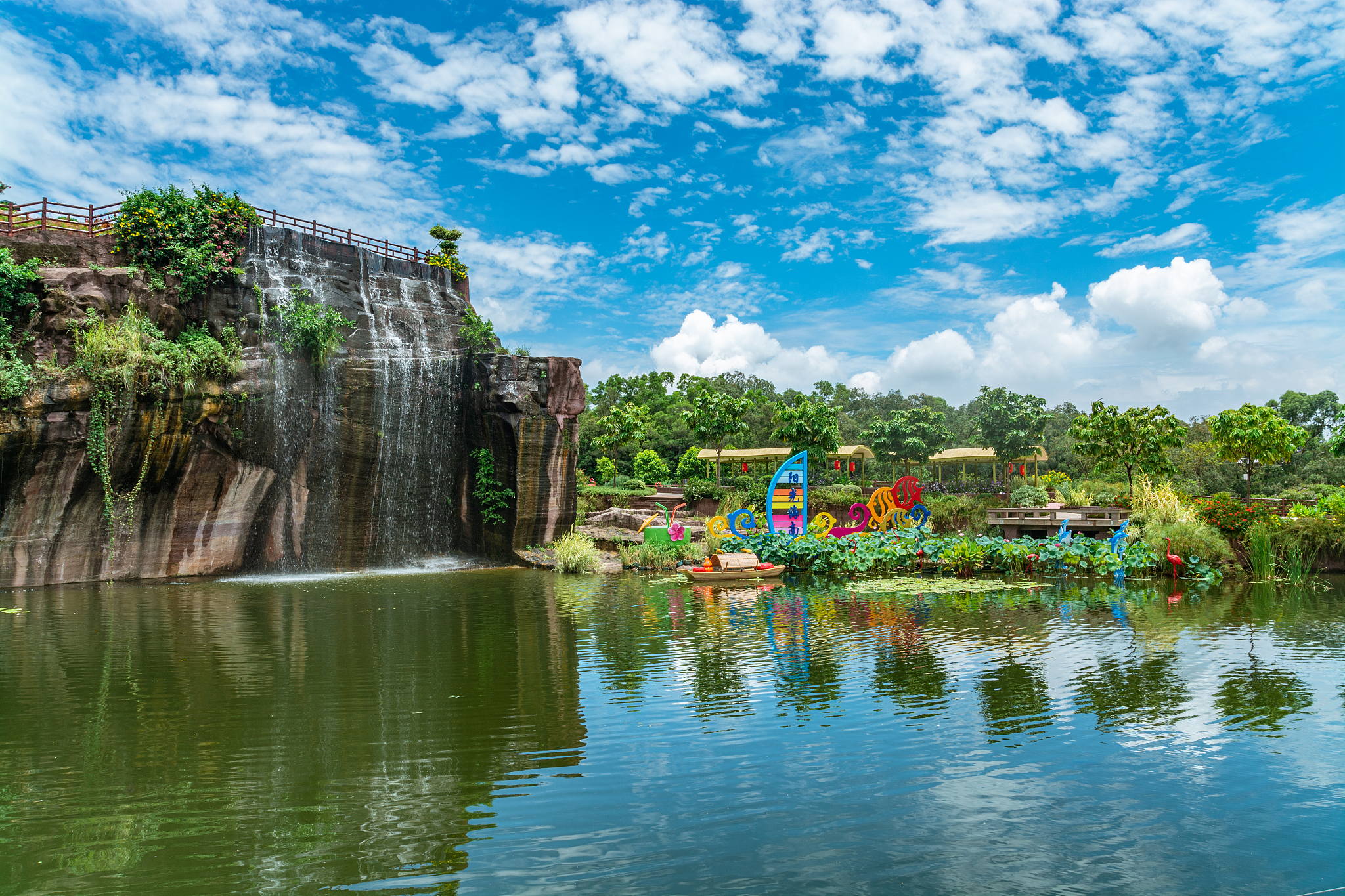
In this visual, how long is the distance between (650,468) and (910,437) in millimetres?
15162

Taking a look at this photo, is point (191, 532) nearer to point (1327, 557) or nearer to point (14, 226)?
point (14, 226)

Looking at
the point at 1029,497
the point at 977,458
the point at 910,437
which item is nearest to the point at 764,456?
the point at 910,437

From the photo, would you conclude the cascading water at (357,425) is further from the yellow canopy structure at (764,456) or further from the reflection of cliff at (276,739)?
the yellow canopy structure at (764,456)

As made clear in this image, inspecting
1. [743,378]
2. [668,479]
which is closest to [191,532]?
[668,479]

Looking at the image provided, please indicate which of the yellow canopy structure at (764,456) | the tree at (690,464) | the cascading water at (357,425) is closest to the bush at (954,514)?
the yellow canopy structure at (764,456)

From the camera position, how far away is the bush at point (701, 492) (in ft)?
112

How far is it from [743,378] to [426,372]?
56392mm

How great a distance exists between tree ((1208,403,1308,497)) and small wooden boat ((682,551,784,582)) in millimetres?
21855

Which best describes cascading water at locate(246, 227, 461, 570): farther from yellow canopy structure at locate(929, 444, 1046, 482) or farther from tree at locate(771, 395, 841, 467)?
yellow canopy structure at locate(929, 444, 1046, 482)

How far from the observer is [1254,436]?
29.2 m

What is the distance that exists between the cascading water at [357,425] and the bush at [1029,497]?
20278mm

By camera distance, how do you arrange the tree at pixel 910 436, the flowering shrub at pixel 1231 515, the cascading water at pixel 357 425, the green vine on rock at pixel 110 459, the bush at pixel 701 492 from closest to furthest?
the green vine on rock at pixel 110 459 < the flowering shrub at pixel 1231 515 < the cascading water at pixel 357 425 < the bush at pixel 701 492 < the tree at pixel 910 436

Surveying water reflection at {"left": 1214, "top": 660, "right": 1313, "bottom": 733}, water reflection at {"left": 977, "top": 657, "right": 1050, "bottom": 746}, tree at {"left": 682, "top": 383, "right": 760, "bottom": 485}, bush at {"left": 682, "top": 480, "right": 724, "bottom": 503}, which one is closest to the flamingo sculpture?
water reflection at {"left": 1214, "top": 660, "right": 1313, "bottom": 733}

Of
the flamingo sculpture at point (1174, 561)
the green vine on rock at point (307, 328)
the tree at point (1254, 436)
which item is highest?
the green vine on rock at point (307, 328)
